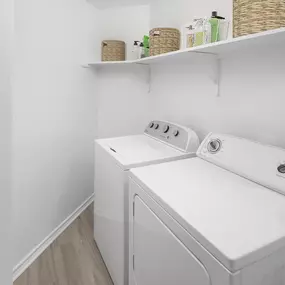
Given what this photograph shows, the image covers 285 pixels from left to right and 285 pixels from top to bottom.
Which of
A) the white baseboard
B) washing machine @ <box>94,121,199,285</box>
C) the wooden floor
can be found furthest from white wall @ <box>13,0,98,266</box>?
washing machine @ <box>94,121,199,285</box>

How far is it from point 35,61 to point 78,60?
2.51 feet

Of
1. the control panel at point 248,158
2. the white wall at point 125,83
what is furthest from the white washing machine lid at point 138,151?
the white wall at point 125,83

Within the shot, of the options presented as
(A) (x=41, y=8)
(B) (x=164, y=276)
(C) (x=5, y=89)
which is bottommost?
(B) (x=164, y=276)

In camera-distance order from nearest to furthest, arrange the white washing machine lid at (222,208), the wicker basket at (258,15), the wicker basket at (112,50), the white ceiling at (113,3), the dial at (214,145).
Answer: the white washing machine lid at (222,208) → the wicker basket at (258,15) → the dial at (214,145) → the wicker basket at (112,50) → the white ceiling at (113,3)

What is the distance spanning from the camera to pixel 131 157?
5.97 ft

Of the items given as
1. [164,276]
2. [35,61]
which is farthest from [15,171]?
[164,276]

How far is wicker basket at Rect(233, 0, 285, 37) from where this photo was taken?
1254 mm

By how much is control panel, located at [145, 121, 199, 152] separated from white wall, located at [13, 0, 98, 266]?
37.9 inches

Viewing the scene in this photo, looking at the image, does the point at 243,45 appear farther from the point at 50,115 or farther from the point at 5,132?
the point at 50,115

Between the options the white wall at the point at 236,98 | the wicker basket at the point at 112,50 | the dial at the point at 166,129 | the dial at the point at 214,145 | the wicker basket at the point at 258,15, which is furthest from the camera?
the wicker basket at the point at 112,50

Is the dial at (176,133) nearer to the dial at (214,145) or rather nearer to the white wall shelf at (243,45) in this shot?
the dial at (214,145)

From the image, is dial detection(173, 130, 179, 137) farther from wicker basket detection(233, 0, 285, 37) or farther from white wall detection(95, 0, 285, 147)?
wicker basket detection(233, 0, 285, 37)

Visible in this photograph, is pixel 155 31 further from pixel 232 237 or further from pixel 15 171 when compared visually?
pixel 232 237

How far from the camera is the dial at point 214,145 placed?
1.71m
